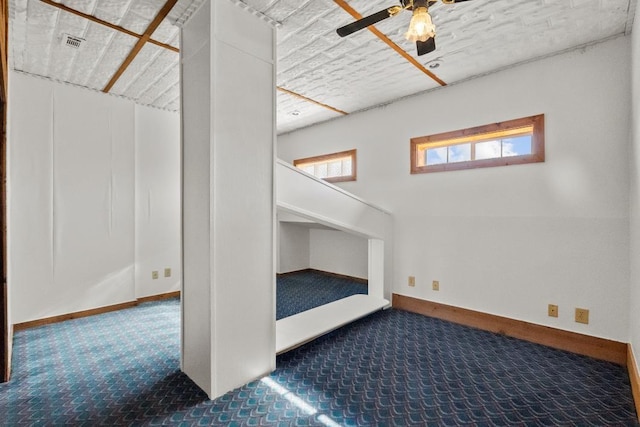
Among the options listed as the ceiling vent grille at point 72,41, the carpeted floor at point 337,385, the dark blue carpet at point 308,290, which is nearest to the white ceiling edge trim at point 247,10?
the ceiling vent grille at point 72,41

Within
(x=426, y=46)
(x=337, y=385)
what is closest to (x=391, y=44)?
(x=426, y=46)

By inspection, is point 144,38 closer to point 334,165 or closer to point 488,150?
point 334,165

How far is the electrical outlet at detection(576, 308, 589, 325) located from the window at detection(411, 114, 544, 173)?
1341 millimetres

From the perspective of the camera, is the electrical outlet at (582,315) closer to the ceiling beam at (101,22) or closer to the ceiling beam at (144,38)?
the ceiling beam at (144,38)

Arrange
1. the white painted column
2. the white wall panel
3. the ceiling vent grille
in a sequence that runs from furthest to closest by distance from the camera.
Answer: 1. the white wall panel
2. the ceiling vent grille
3. the white painted column

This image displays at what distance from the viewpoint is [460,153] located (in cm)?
340

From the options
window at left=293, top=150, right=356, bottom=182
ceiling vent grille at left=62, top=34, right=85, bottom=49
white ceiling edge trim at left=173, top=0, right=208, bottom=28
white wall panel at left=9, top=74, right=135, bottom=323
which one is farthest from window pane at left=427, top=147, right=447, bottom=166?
white wall panel at left=9, top=74, right=135, bottom=323

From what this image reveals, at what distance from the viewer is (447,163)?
340 centimetres

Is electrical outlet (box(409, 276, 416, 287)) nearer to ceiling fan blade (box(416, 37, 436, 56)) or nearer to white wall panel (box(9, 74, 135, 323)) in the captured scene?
ceiling fan blade (box(416, 37, 436, 56))

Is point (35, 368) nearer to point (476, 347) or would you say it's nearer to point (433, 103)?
point (476, 347)

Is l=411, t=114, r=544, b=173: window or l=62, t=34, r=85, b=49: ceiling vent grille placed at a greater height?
l=62, t=34, r=85, b=49: ceiling vent grille

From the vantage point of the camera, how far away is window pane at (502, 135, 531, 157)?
2951mm

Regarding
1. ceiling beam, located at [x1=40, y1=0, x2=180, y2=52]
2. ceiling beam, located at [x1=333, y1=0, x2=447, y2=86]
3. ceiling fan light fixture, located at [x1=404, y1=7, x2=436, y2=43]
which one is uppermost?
ceiling beam, located at [x1=333, y1=0, x2=447, y2=86]

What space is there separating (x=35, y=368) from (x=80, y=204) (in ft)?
5.85
